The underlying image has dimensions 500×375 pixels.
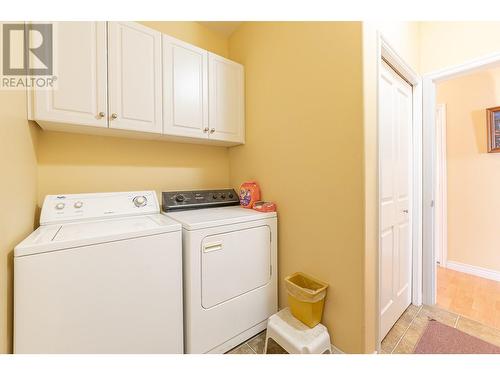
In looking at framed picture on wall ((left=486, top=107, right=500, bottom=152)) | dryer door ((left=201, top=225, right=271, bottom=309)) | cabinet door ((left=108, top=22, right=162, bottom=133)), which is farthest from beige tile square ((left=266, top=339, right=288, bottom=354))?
framed picture on wall ((left=486, top=107, right=500, bottom=152))

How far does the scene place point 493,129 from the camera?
89.7 inches

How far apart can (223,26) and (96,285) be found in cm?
232

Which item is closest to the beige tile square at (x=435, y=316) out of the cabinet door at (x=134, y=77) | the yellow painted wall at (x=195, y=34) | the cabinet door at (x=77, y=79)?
the cabinet door at (x=134, y=77)

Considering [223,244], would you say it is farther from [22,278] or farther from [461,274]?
[461,274]

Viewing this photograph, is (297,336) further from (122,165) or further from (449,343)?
(122,165)

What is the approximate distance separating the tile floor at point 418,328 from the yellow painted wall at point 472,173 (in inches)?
45.0

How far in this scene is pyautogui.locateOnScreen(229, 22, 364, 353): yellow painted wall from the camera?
1223mm

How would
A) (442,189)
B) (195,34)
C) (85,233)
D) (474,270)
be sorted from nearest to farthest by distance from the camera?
(85,233), (195,34), (474,270), (442,189)

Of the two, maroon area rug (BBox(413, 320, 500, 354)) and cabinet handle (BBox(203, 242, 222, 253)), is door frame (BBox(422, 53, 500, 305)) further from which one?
cabinet handle (BBox(203, 242, 222, 253))

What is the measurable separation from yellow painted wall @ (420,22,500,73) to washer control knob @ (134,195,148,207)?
2599 mm

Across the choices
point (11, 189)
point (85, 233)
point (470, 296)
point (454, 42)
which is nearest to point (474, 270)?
point (470, 296)

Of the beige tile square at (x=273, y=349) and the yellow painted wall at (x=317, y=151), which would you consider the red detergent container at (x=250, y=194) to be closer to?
the yellow painted wall at (x=317, y=151)

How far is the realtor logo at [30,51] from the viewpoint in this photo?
3.52ft

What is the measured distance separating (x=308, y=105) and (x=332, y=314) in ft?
4.46
